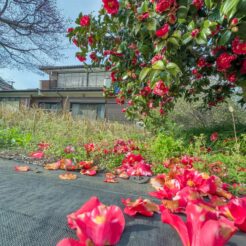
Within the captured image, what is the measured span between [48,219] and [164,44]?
1.35 m

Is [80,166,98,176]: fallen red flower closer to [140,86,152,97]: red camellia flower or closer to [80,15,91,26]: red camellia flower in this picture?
[140,86,152,97]: red camellia flower

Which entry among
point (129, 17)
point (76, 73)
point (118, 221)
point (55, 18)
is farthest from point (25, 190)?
point (76, 73)

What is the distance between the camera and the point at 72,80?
1466 cm

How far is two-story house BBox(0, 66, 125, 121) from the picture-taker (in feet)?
38.8

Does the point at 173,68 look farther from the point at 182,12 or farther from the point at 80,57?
the point at 80,57

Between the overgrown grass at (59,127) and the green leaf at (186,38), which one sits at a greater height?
the green leaf at (186,38)

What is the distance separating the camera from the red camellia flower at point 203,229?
54 cm

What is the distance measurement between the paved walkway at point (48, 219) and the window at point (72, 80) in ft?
44.4

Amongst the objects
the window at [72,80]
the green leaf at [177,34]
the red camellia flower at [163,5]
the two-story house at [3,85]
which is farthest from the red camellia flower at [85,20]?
the two-story house at [3,85]

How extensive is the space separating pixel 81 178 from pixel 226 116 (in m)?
4.43

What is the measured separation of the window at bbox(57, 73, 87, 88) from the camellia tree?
11382 millimetres

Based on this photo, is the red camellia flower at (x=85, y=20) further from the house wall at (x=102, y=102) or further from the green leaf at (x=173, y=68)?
the house wall at (x=102, y=102)

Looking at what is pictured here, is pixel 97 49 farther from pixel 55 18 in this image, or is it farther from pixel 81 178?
pixel 55 18

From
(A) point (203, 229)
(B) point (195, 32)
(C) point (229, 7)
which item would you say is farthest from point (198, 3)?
(A) point (203, 229)
